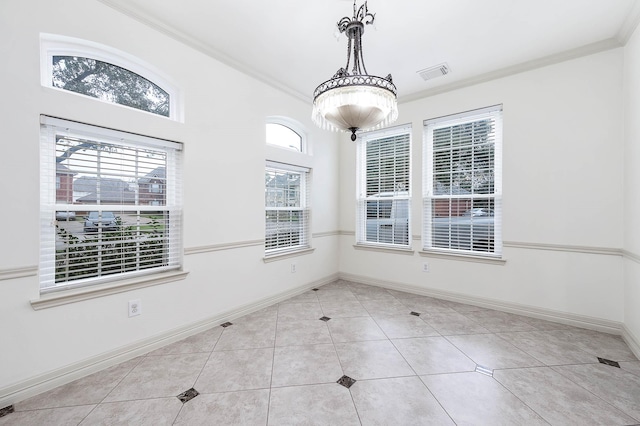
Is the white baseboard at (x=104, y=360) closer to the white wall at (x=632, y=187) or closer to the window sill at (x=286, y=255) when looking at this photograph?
the window sill at (x=286, y=255)

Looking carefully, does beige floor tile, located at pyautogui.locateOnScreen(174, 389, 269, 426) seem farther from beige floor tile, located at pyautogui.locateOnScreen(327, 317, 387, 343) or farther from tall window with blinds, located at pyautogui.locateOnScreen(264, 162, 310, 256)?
tall window with blinds, located at pyautogui.locateOnScreen(264, 162, 310, 256)

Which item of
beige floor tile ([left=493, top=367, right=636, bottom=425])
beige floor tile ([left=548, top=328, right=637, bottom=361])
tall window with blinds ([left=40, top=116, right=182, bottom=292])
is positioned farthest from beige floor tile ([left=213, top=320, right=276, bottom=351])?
beige floor tile ([left=548, top=328, right=637, bottom=361])

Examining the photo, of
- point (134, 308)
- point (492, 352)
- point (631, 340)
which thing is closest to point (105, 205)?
point (134, 308)

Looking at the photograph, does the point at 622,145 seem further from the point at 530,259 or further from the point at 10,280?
the point at 10,280

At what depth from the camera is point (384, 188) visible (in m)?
4.38

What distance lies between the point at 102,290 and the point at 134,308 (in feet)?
1.02

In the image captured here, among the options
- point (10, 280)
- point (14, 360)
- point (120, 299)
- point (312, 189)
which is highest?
point (312, 189)

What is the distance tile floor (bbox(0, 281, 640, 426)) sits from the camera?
166cm

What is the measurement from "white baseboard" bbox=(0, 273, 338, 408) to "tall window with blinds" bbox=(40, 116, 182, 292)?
603 mm

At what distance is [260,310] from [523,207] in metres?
3.45

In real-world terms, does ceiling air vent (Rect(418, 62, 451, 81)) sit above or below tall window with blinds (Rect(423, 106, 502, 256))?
above

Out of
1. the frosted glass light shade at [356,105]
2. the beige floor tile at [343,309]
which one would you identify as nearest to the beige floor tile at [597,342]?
the beige floor tile at [343,309]

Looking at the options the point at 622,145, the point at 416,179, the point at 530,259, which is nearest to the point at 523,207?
the point at 530,259

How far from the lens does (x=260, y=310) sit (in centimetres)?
338
